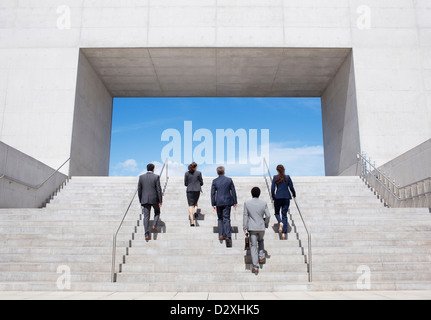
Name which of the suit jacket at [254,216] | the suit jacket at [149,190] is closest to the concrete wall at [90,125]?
the suit jacket at [149,190]

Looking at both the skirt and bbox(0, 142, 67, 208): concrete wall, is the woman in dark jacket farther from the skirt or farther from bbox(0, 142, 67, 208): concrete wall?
bbox(0, 142, 67, 208): concrete wall

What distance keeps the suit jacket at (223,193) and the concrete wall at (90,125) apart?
8.99m

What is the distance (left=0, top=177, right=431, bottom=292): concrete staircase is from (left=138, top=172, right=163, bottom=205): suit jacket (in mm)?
632

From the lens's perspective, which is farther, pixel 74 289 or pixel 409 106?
pixel 409 106

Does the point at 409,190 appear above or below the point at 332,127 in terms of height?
below

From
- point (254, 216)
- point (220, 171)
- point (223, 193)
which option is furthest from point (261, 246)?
point (220, 171)

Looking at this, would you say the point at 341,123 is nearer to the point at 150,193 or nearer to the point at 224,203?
the point at 224,203

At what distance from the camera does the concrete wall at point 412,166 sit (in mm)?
9594

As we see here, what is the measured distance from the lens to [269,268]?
5992 mm

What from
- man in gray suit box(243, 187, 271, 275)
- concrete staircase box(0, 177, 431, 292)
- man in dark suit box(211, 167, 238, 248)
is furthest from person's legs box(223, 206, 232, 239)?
man in gray suit box(243, 187, 271, 275)

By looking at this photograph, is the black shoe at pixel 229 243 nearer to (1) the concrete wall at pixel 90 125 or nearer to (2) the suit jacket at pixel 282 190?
(2) the suit jacket at pixel 282 190

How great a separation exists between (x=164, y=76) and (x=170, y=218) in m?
10.4
